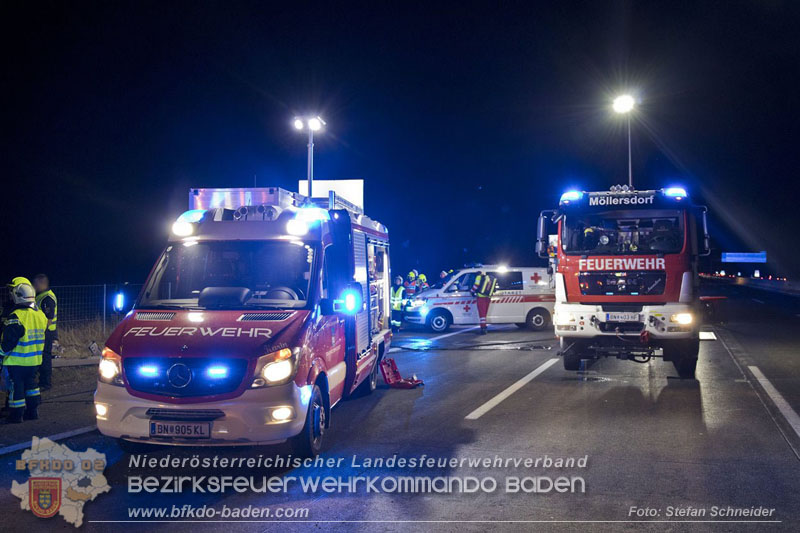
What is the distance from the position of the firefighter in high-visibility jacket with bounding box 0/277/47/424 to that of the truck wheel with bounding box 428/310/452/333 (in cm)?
1383

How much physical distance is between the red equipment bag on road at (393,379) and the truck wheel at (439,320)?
10.0 meters

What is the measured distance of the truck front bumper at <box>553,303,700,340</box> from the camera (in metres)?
11.2

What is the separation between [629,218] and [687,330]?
82.6 inches

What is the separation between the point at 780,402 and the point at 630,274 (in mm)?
3008

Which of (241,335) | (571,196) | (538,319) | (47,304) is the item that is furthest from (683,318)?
(538,319)

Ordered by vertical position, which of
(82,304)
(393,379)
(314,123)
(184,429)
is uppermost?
(314,123)

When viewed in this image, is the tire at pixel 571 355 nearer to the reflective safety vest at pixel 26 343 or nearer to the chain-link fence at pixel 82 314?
the reflective safety vest at pixel 26 343

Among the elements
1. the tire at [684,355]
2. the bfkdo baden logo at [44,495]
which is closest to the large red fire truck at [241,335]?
the bfkdo baden logo at [44,495]

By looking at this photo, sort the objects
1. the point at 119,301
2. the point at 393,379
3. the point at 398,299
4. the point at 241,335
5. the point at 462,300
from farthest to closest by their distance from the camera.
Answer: the point at 398,299 → the point at 462,300 → the point at 393,379 → the point at 119,301 → the point at 241,335

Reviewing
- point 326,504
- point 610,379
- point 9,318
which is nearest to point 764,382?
point 610,379

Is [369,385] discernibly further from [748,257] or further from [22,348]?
[748,257]

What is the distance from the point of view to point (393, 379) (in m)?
11.0

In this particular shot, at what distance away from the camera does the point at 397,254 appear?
63656 millimetres

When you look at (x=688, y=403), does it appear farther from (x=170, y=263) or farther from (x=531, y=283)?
(x=531, y=283)
